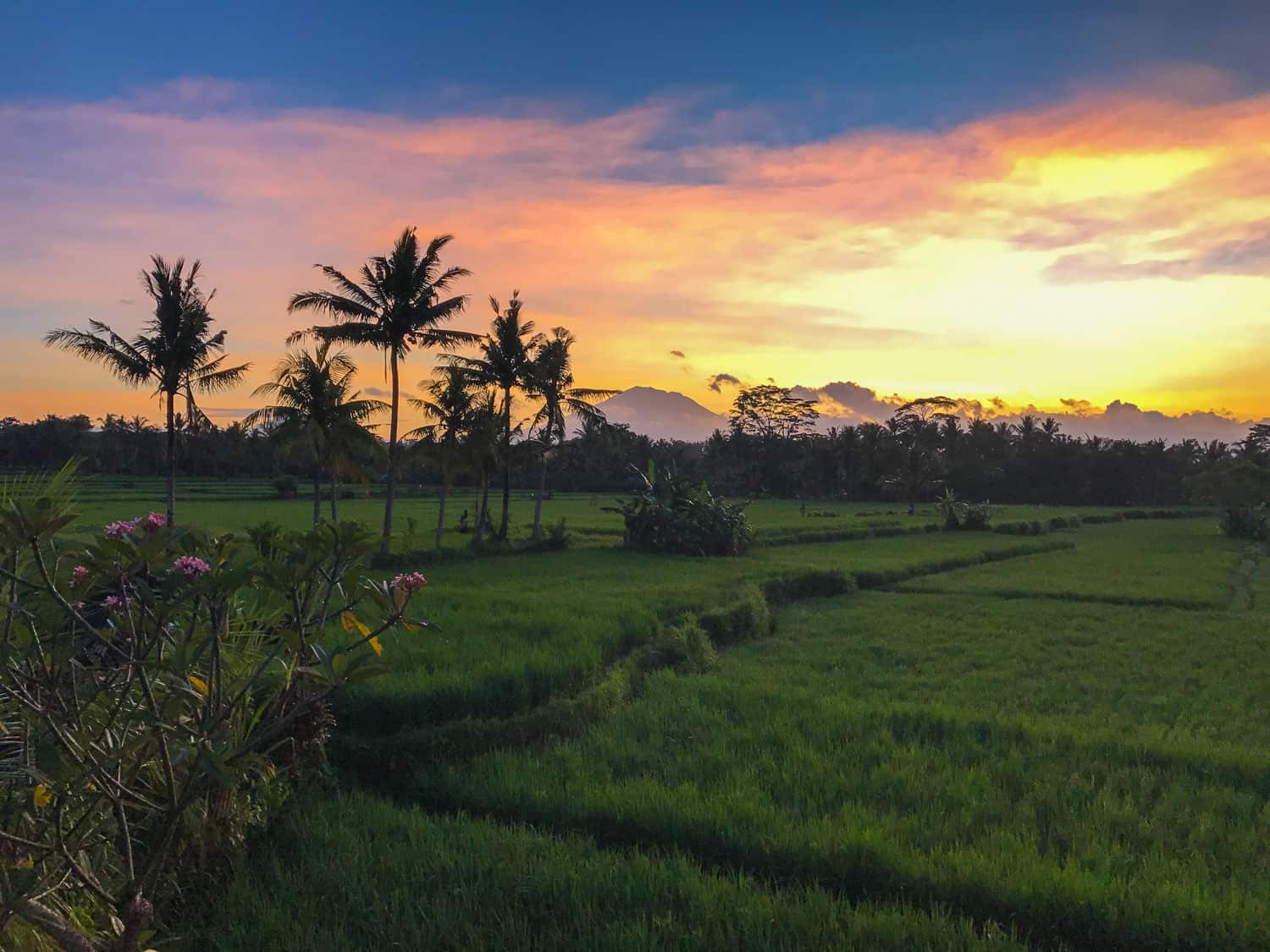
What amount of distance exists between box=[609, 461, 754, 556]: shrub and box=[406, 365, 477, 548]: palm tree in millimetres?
4733

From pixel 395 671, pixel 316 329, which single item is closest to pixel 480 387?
pixel 316 329

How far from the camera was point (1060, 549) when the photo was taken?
83.1ft

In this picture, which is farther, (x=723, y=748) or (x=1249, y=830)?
(x=723, y=748)

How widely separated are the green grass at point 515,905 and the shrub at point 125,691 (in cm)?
50

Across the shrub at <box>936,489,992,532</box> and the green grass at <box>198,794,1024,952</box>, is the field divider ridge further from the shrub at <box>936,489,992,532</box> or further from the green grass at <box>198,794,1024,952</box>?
the shrub at <box>936,489,992,532</box>

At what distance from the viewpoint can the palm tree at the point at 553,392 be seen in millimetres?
23125

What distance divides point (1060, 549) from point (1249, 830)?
22.7 metres

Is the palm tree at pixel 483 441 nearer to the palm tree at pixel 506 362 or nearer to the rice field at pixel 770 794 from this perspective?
the palm tree at pixel 506 362

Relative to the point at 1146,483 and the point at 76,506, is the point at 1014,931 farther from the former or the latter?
the point at 1146,483

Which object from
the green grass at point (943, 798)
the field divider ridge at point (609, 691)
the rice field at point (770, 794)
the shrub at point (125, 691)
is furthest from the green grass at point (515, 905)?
the field divider ridge at point (609, 691)

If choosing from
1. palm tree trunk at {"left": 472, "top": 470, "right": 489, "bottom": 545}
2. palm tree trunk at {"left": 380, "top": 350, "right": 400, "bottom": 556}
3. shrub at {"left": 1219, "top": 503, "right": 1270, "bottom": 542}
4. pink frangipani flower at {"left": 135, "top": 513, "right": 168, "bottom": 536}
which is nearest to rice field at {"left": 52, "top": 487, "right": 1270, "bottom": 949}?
pink frangipani flower at {"left": 135, "top": 513, "right": 168, "bottom": 536}

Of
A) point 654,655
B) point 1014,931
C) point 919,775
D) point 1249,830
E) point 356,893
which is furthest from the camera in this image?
point 654,655

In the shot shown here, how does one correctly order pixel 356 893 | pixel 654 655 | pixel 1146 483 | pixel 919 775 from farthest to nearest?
1. pixel 1146 483
2. pixel 654 655
3. pixel 919 775
4. pixel 356 893

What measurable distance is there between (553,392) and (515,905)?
65.9 ft
